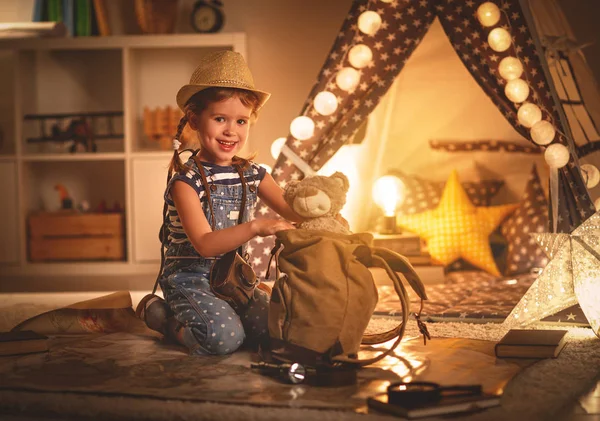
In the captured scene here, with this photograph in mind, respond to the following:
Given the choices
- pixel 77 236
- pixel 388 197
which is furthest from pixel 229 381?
pixel 77 236

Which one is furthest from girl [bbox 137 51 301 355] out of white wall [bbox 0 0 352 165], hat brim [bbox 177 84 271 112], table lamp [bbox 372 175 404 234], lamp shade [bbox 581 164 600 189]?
white wall [bbox 0 0 352 165]

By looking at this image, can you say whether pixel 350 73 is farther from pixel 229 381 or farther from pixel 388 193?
pixel 229 381

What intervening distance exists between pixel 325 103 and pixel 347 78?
0.42ft

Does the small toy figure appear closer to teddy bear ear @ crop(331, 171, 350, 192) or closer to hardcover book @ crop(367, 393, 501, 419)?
teddy bear ear @ crop(331, 171, 350, 192)

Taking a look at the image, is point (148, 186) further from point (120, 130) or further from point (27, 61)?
point (27, 61)

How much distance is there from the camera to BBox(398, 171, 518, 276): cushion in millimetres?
3559

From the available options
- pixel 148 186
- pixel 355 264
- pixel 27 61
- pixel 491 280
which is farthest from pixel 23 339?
pixel 27 61

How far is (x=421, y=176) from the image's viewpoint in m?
4.05

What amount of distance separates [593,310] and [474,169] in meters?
1.84

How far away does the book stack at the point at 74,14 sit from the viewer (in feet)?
14.0

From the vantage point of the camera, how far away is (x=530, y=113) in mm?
2797

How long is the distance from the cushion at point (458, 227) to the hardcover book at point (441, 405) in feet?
6.60

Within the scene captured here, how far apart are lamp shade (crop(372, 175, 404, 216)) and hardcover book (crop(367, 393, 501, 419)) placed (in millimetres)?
2084

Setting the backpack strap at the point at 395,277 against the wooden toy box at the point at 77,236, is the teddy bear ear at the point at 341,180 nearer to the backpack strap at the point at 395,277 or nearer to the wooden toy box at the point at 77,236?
the backpack strap at the point at 395,277
